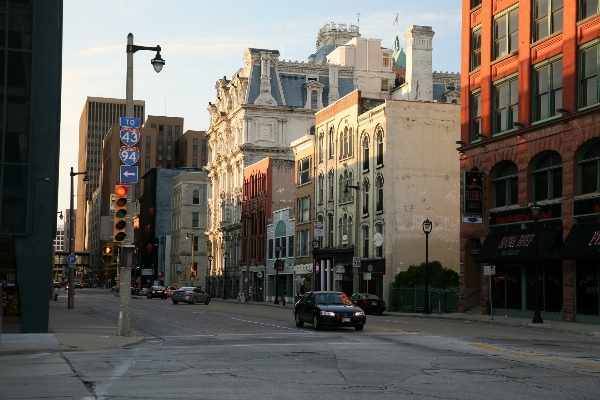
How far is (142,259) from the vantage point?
544 feet

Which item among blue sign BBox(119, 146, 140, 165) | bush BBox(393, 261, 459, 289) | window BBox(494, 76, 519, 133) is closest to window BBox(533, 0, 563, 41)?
window BBox(494, 76, 519, 133)

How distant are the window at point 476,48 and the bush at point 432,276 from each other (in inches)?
581

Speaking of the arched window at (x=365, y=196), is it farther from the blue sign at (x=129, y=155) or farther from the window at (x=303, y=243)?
the blue sign at (x=129, y=155)

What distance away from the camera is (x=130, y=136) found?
27.3 meters

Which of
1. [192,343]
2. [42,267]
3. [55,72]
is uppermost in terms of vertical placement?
[55,72]

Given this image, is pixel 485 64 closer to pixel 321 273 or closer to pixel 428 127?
pixel 428 127

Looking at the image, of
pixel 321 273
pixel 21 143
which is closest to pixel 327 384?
A: pixel 21 143

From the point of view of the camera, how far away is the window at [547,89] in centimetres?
4269

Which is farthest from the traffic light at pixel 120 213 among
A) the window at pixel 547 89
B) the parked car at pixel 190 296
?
the parked car at pixel 190 296

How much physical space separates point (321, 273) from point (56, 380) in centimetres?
5947

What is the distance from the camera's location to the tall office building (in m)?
27.2

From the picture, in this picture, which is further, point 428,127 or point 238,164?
point 238,164

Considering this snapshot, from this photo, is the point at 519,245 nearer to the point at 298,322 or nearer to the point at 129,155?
the point at 298,322

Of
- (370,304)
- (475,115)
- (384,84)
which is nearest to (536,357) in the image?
(370,304)
